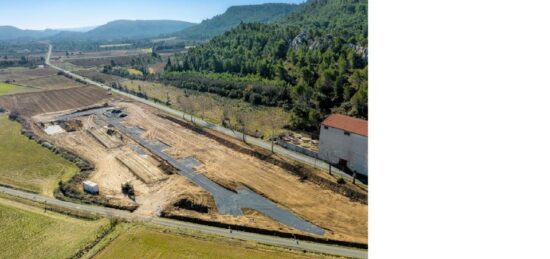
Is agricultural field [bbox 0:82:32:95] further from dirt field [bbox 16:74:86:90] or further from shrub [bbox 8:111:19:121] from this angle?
shrub [bbox 8:111:19:121]

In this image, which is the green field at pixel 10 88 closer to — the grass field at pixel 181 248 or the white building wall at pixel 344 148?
the grass field at pixel 181 248

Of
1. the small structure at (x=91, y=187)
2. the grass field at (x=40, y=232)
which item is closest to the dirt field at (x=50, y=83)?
the small structure at (x=91, y=187)

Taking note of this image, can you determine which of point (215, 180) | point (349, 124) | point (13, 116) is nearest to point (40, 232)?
point (215, 180)


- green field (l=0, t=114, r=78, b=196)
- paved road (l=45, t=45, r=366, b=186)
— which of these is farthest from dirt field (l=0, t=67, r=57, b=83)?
green field (l=0, t=114, r=78, b=196)

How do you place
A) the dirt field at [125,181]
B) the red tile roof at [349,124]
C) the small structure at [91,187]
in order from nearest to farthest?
the dirt field at [125,181] → the small structure at [91,187] → the red tile roof at [349,124]
